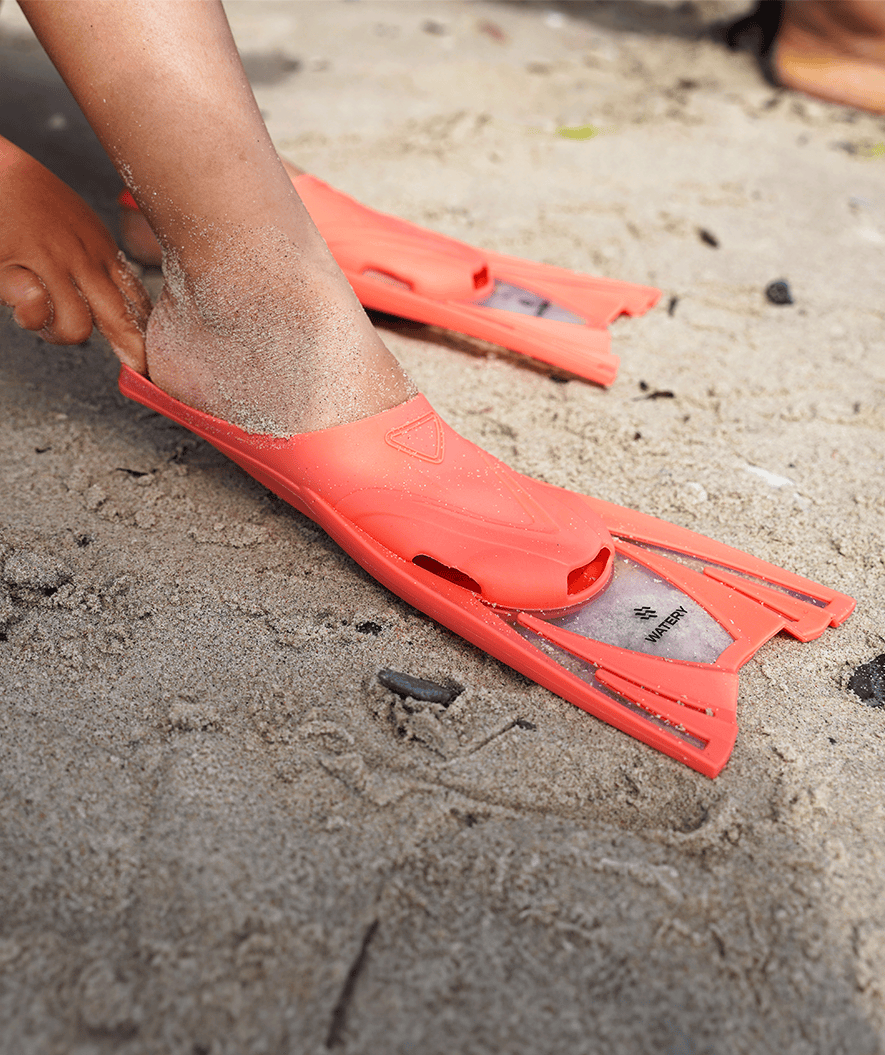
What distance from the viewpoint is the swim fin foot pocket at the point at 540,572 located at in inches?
35.6

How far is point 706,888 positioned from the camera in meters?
0.74

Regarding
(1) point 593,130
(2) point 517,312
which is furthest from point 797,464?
(1) point 593,130

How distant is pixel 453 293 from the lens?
1466 mm

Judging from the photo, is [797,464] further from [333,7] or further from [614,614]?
[333,7]

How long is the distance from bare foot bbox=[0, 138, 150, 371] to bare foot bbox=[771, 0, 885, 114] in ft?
7.64

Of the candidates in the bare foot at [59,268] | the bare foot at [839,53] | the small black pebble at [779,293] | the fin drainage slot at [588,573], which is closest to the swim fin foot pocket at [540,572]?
the fin drainage slot at [588,573]

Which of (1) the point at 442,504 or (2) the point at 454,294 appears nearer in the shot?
(1) the point at 442,504

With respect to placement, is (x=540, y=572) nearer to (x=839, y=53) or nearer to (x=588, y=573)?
(x=588, y=573)

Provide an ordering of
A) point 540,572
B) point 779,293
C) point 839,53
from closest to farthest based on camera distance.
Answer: point 540,572 < point 779,293 < point 839,53

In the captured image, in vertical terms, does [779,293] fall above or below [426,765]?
below

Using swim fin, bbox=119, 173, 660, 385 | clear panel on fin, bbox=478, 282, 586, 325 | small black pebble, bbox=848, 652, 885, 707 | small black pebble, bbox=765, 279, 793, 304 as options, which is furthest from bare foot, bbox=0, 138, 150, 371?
small black pebble, bbox=765, 279, 793, 304

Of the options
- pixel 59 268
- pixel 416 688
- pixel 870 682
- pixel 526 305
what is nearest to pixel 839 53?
pixel 526 305

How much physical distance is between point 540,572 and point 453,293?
712mm

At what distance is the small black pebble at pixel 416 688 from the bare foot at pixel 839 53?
2475 mm
